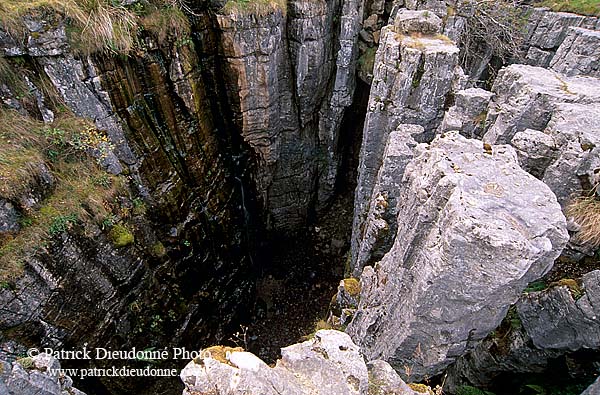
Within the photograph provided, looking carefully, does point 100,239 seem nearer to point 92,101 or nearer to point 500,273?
point 92,101

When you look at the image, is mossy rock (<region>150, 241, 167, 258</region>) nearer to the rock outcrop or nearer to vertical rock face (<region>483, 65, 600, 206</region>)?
the rock outcrop

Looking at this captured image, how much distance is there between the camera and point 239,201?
18.1 m

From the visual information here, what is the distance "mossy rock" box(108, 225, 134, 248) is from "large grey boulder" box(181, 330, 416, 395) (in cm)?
824

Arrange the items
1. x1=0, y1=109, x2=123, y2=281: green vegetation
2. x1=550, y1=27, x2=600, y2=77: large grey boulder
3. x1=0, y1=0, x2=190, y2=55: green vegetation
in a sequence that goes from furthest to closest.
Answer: x1=550, y1=27, x2=600, y2=77: large grey boulder < x1=0, y1=0, x2=190, y2=55: green vegetation < x1=0, y1=109, x2=123, y2=281: green vegetation

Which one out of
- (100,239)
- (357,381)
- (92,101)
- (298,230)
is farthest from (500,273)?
(298,230)

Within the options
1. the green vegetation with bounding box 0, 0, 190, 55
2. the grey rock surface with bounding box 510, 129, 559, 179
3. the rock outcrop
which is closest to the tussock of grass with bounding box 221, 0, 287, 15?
the green vegetation with bounding box 0, 0, 190, 55

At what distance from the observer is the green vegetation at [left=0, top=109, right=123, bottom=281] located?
911 cm

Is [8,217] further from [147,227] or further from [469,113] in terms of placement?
[469,113]

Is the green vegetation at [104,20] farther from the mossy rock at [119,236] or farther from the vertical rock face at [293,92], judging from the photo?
the mossy rock at [119,236]

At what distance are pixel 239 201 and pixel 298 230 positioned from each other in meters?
4.84

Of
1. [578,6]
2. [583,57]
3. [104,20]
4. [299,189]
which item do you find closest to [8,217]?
[104,20]

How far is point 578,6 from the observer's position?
17.0 meters

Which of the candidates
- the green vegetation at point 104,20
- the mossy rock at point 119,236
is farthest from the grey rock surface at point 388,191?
the green vegetation at point 104,20

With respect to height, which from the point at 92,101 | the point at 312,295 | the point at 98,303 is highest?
the point at 92,101
